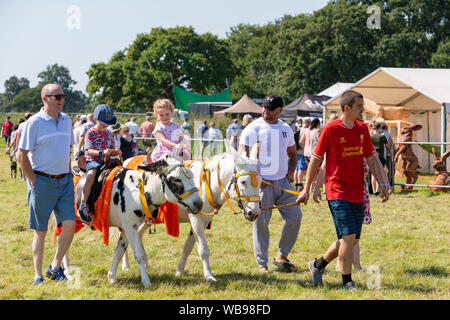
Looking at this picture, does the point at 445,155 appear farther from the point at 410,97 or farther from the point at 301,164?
the point at 410,97

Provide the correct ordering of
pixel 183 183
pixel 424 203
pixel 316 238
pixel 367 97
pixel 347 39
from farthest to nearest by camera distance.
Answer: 1. pixel 347 39
2. pixel 367 97
3. pixel 424 203
4. pixel 316 238
5. pixel 183 183

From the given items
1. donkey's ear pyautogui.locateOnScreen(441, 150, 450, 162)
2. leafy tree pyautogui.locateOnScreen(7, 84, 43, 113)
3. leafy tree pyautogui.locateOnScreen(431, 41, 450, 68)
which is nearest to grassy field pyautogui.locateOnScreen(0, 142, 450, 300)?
donkey's ear pyautogui.locateOnScreen(441, 150, 450, 162)

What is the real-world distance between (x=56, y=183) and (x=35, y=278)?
112 centimetres

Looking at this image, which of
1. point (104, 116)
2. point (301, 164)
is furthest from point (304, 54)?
point (104, 116)

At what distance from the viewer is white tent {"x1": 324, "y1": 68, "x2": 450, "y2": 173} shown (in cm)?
A: 1839

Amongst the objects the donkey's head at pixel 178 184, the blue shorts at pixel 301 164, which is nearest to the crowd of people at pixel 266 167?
the donkey's head at pixel 178 184

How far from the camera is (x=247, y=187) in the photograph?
593 cm

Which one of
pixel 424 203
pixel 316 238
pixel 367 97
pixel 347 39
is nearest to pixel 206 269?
pixel 316 238

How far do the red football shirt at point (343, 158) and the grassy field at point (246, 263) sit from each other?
1.08 meters

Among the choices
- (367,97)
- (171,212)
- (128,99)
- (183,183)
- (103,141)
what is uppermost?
(128,99)

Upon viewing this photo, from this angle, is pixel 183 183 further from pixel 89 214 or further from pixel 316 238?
pixel 316 238

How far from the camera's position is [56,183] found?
5.80m

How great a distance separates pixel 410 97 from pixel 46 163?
58.4 feet

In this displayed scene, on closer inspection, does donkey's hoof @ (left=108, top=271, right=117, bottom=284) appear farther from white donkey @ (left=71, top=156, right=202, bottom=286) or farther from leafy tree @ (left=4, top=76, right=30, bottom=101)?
leafy tree @ (left=4, top=76, right=30, bottom=101)
